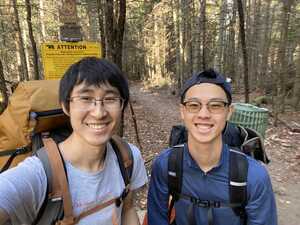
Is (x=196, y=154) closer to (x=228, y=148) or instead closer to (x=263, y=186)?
(x=228, y=148)

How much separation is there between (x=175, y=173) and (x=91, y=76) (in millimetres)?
1080

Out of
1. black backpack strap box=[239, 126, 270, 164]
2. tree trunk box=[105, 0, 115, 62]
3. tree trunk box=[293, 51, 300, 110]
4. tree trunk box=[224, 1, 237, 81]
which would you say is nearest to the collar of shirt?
black backpack strap box=[239, 126, 270, 164]

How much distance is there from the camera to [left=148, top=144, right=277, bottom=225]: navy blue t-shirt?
2010 millimetres

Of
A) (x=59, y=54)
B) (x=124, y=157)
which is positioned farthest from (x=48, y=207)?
(x=59, y=54)

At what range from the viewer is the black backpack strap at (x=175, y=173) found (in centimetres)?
221

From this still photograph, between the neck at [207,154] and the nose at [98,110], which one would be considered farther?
the neck at [207,154]

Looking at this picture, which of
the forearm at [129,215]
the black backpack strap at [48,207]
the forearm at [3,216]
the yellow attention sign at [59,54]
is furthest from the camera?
the yellow attention sign at [59,54]

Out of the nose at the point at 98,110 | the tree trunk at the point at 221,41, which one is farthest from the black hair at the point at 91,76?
the tree trunk at the point at 221,41

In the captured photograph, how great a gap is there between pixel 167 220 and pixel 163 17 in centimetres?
2324

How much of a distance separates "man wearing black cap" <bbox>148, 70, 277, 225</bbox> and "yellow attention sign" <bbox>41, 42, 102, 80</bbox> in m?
1.86

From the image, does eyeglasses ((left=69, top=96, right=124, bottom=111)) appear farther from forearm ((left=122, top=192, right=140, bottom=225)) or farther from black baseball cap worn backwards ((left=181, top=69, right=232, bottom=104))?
black baseball cap worn backwards ((left=181, top=69, right=232, bottom=104))

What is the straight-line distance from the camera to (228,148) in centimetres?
223

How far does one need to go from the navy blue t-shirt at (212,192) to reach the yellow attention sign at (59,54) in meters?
1.89

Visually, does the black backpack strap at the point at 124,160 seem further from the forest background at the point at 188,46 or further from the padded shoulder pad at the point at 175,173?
the forest background at the point at 188,46
